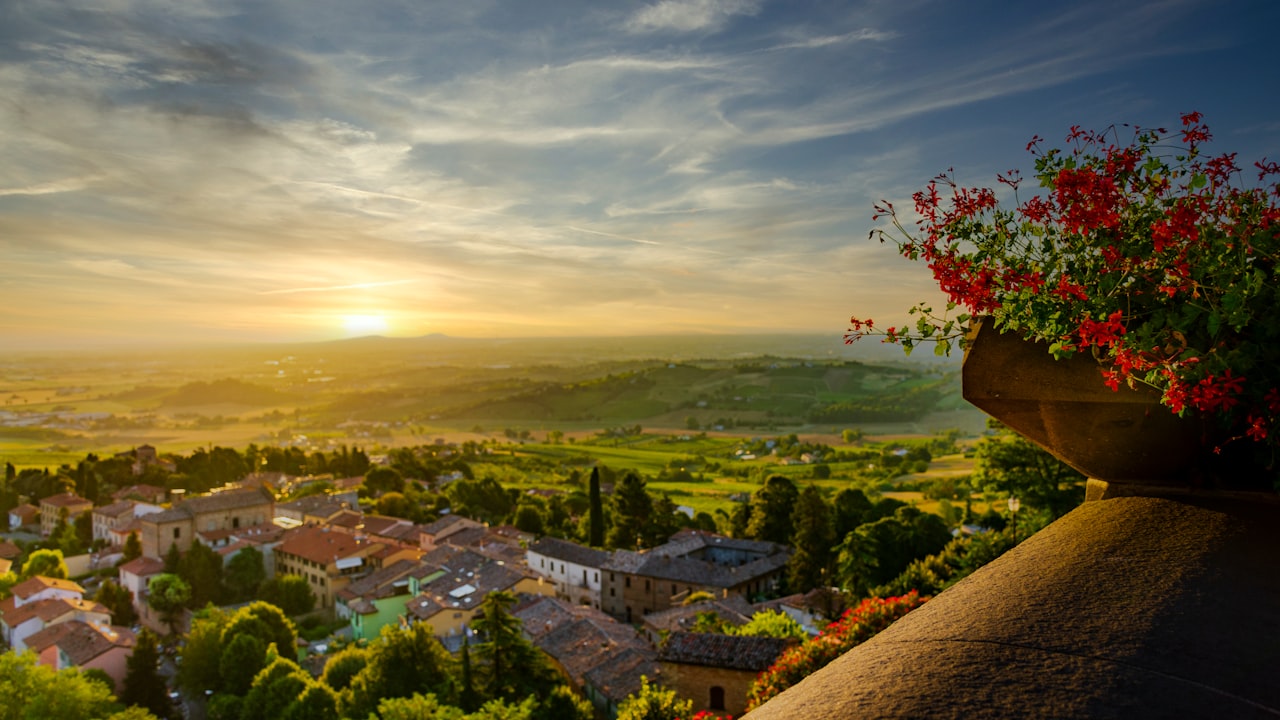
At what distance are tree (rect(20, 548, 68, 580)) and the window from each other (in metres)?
49.1

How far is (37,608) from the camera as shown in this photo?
1419 inches

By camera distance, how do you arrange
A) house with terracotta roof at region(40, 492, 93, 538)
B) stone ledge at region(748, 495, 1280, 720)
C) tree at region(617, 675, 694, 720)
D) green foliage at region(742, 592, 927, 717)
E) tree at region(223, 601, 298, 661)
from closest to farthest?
stone ledge at region(748, 495, 1280, 720), green foliage at region(742, 592, 927, 717), tree at region(617, 675, 694, 720), tree at region(223, 601, 298, 661), house with terracotta roof at region(40, 492, 93, 538)

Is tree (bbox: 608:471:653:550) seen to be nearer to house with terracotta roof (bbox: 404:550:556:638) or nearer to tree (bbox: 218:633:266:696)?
house with terracotta roof (bbox: 404:550:556:638)

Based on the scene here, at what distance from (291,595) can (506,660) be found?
28.2 meters

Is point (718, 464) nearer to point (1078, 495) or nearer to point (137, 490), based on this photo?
point (137, 490)

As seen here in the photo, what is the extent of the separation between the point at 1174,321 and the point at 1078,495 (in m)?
12.4

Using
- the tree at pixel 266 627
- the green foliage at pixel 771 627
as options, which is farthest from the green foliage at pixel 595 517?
the green foliage at pixel 771 627

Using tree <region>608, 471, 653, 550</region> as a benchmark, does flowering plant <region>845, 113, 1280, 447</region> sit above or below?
above

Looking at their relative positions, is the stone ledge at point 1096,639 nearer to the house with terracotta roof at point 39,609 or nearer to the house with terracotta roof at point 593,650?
the house with terracotta roof at point 593,650

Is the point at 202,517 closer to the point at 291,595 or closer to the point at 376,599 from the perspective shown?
the point at 291,595

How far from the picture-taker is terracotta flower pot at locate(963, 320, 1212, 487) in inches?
79.7

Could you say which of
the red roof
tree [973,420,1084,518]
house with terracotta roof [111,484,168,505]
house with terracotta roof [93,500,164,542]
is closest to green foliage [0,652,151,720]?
the red roof

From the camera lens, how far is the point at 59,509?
58.2 m

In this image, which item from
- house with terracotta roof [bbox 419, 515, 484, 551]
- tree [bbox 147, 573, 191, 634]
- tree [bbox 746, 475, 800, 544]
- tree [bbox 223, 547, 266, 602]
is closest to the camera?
tree [bbox 147, 573, 191, 634]
